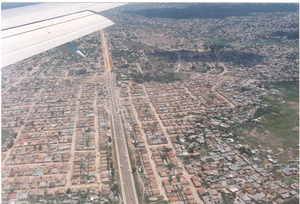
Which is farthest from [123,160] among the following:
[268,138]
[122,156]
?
[268,138]

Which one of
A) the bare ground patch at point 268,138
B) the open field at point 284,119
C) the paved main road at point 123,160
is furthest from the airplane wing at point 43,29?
the open field at point 284,119

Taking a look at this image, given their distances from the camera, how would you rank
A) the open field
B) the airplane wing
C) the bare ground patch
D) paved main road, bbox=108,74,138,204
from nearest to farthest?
the airplane wing, paved main road, bbox=108,74,138,204, the bare ground patch, the open field

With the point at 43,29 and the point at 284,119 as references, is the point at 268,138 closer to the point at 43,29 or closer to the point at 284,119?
the point at 284,119

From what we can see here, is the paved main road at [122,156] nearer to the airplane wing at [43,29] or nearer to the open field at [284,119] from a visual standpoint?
the airplane wing at [43,29]

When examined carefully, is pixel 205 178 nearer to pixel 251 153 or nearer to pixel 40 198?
pixel 251 153

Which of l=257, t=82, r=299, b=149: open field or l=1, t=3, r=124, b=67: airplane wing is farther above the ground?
l=1, t=3, r=124, b=67: airplane wing

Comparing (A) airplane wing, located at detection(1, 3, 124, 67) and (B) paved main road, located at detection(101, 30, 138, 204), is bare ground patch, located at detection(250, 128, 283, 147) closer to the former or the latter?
(B) paved main road, located at detection(101, 30, 138, 204)

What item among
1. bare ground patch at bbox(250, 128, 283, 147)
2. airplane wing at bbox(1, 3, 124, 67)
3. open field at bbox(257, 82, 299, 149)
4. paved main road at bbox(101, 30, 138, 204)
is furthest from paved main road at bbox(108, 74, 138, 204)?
open field at bbox(257, 82, 299, 149)
